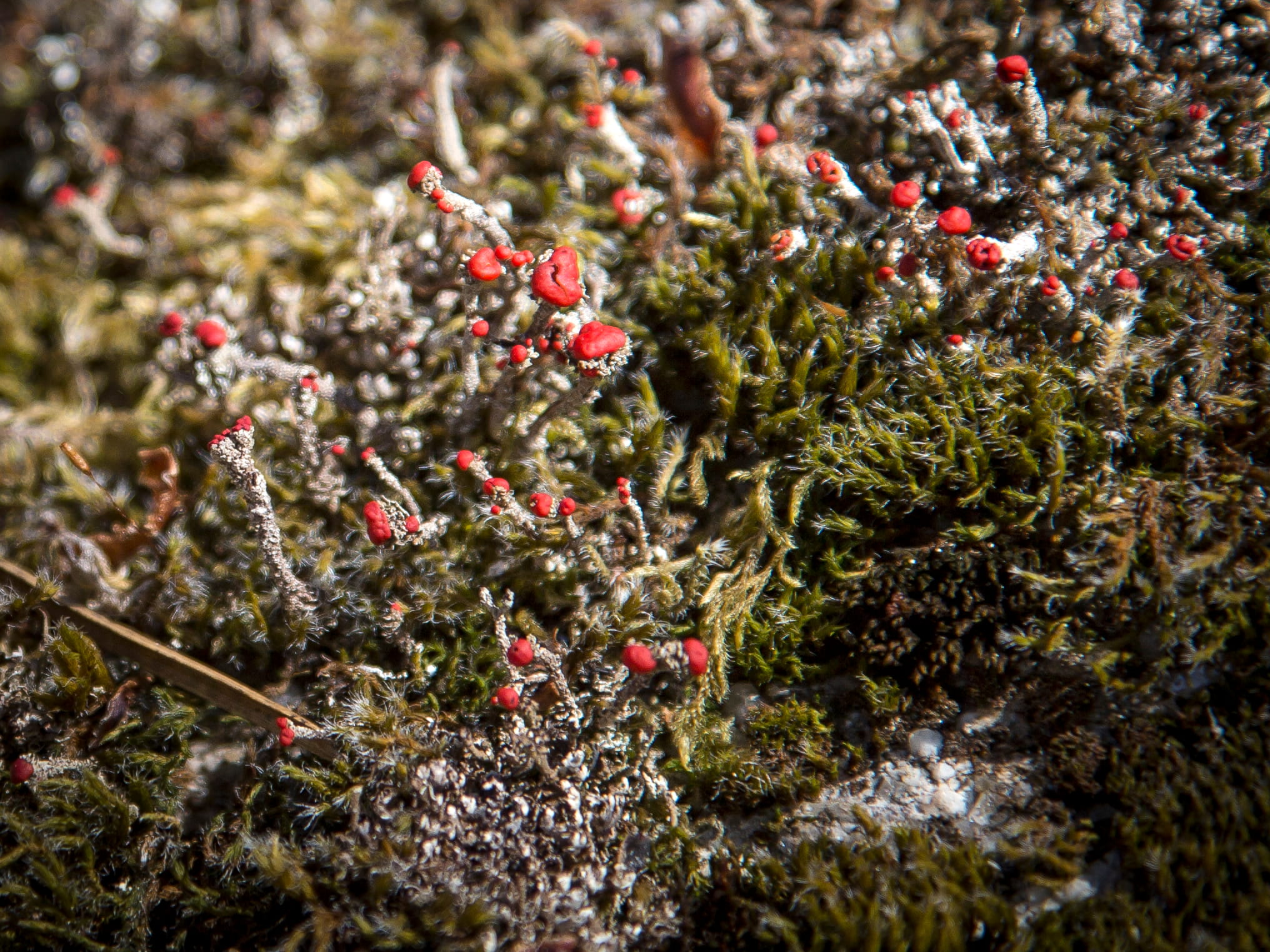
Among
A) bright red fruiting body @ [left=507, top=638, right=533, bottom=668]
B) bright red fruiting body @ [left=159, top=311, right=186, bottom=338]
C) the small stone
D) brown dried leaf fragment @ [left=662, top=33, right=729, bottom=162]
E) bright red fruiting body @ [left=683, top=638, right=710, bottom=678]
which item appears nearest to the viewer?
bright red fruiting body @ [left=683, top=638, right=710, bottom=678]

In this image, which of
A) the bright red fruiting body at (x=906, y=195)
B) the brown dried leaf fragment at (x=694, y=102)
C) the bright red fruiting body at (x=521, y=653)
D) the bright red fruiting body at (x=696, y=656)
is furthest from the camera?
the brown dried leaf fragment at (x=694, y=102)

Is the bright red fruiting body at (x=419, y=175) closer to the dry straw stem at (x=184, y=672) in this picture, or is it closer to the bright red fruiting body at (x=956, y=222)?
the bright red fruiting body at (x=956, y=222)

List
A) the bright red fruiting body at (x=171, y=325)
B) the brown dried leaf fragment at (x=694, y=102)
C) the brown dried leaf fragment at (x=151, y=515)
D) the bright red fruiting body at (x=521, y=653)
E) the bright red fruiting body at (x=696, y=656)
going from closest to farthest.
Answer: the bright red fruiting body at (x=696, y=656) < the bright red fruiting body at (x=521, y=653) < the brown dried leaf fragment at (x=151, y=515) < the bright red fruiting body at (x=171, y=325) < the brown dried leaf fragment at (x=694, y=102)

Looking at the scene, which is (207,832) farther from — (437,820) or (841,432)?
(841,432)

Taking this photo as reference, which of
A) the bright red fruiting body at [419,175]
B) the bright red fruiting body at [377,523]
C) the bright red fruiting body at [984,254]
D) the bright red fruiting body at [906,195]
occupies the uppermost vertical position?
the bright red fruiting body at [419,175]

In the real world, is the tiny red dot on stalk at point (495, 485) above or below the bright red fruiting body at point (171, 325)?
below

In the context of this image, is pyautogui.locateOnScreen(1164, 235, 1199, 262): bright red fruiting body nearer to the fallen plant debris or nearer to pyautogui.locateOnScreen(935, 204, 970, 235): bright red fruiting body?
the fallen plant debris

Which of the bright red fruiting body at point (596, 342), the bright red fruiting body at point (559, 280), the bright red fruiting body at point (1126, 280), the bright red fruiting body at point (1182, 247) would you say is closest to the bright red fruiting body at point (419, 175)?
the bright red fruiting body at point (559, 280)

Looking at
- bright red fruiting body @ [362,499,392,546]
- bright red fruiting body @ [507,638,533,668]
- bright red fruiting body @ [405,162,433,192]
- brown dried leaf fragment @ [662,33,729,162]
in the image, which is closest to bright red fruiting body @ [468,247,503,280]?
bright red fruiting body @ [405,162,433,192]
